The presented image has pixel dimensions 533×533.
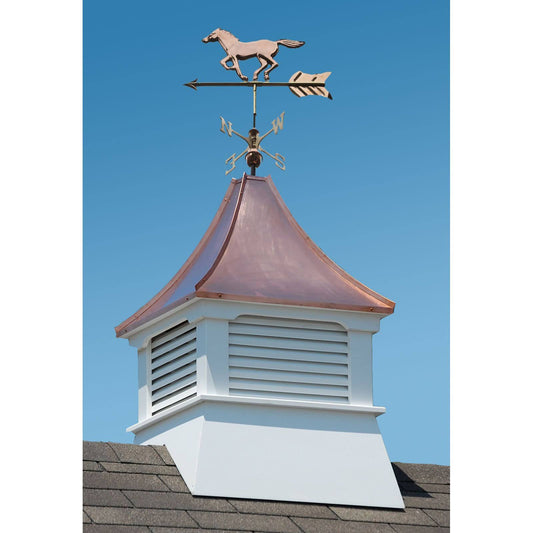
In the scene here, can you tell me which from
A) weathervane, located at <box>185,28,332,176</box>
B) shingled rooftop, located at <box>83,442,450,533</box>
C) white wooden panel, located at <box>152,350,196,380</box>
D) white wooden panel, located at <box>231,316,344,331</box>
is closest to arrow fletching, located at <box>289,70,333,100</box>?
weathervane, located at <box>185,28,332,176</box>

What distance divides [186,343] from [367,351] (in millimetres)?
1786

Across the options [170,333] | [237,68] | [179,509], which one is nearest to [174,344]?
[170,333]

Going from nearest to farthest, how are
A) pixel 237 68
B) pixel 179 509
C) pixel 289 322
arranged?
pixel 179 509 → pixel 289 322 → pixel 237 68

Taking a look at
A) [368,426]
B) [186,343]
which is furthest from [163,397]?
[368,426]

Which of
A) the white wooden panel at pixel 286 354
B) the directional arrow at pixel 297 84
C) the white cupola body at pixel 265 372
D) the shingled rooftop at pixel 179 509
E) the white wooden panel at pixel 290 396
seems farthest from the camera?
the directional arrow at pixel 297 84

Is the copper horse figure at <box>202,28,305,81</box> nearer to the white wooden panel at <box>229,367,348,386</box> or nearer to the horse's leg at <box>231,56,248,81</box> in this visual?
the horse's leg at <box>231,56,248,81</box>

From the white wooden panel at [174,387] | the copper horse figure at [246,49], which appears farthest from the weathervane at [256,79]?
the white wooden panel at [174,387]

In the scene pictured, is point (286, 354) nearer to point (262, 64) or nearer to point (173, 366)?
point (173, 366)

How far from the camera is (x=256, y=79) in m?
11.8

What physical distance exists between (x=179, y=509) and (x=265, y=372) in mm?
1781

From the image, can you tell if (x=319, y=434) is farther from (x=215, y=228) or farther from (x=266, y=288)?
(x=215, y=228)

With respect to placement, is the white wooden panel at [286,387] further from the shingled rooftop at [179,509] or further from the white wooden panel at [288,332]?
the shingled rooftop at [179,509]

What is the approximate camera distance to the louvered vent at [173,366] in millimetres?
10750

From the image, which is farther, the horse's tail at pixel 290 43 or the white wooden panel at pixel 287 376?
the horse's tail at pixel 290 43
